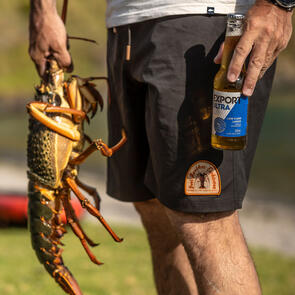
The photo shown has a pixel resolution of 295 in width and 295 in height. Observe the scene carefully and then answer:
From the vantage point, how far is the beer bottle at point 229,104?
169 cm

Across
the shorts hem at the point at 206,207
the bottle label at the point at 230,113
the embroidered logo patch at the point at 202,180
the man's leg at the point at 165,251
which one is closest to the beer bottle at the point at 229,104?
the bottle label at the point at 230,113

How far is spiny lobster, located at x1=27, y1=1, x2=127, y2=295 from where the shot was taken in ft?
7.79

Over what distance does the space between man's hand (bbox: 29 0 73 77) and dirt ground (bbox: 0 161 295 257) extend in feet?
26.8

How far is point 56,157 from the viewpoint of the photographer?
2391mm

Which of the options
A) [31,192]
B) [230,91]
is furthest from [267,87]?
[31,192]

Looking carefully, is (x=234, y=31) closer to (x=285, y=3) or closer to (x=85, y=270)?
(x=285, y=3)

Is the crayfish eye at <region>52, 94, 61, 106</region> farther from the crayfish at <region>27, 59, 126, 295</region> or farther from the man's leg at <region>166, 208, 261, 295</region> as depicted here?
the man's leg at <region>166, 208, 261, 295</region>

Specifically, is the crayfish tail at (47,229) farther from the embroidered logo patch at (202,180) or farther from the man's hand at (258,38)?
the man's hand at (258,38)

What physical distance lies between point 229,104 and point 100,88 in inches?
1110

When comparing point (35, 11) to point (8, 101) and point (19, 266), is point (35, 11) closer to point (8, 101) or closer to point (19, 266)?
point (19, 266)

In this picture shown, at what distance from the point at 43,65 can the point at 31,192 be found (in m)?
0.64

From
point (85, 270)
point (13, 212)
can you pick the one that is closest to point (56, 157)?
point (85, 270)

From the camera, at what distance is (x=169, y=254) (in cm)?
242

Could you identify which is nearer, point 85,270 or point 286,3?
point 286,3
